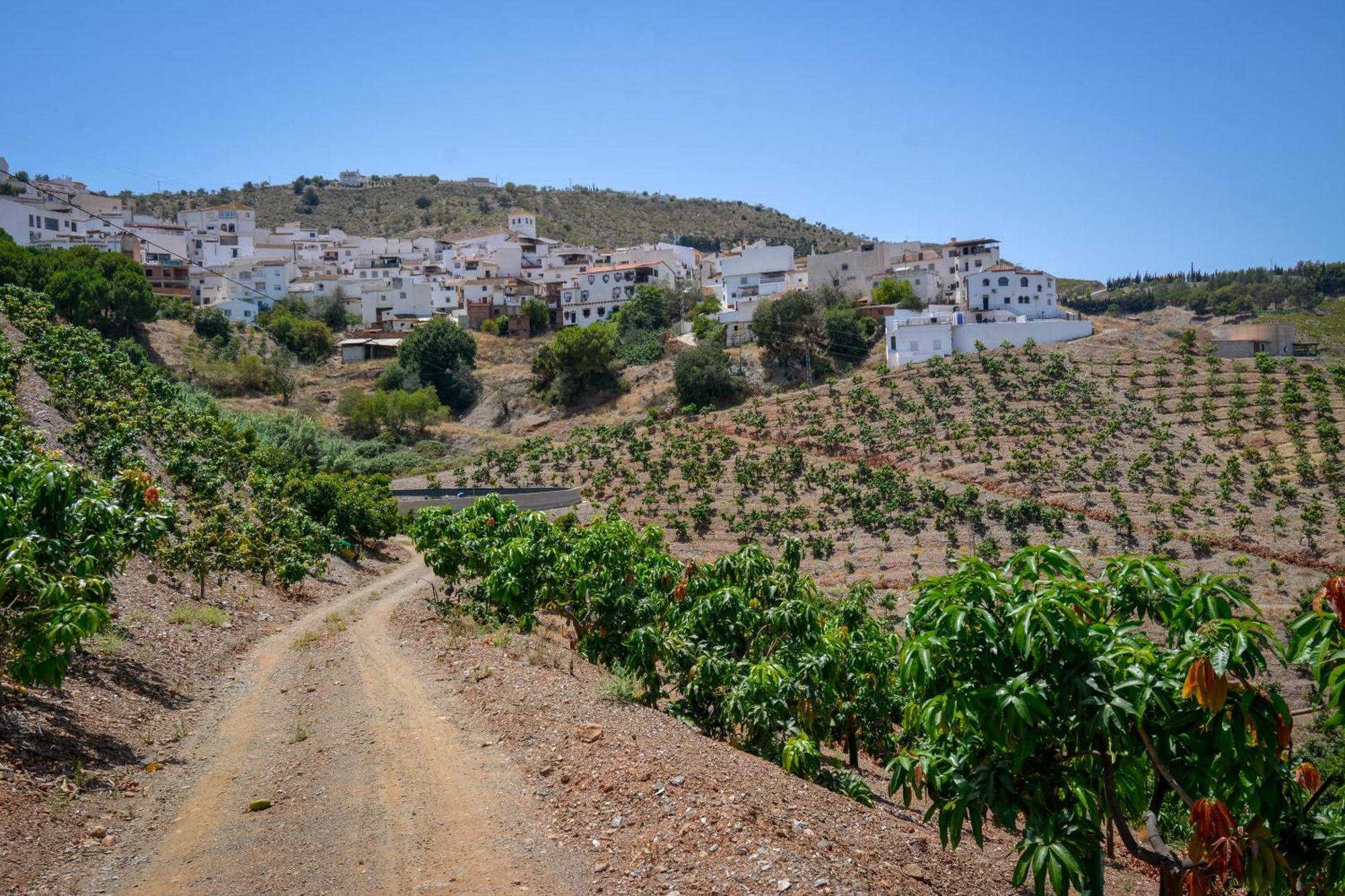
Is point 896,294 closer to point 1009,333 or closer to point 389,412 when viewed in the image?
point 1009,333

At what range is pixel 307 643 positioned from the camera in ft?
45.4

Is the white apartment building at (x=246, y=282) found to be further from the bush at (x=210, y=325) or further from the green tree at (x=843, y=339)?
the green tree at (x=843, y=339)

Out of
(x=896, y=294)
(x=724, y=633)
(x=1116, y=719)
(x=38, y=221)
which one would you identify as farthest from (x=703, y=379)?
(x=38, y=221)

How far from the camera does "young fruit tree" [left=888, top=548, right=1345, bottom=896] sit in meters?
4.29

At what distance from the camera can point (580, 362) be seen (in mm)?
53156

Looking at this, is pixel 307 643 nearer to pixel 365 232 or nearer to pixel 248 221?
pixel 248 221

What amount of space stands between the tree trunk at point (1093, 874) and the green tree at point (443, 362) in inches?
2094

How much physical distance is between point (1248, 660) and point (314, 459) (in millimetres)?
37729

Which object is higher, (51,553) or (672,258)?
(672,258)

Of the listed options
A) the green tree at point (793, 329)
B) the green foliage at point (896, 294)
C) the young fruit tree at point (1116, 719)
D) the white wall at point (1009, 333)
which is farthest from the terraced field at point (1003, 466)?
the young fruit tree at point (1116, 719)

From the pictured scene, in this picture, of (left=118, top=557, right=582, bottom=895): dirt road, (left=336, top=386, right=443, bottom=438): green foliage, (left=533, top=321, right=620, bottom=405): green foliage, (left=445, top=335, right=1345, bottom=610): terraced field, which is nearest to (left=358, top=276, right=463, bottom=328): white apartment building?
(left=533, top=321, right=620, bottom=405): green foliage

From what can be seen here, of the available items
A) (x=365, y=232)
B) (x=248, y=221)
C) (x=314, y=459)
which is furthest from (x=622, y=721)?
(x=365, y=232)

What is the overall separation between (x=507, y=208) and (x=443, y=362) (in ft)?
214

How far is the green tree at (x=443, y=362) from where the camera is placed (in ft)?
183
